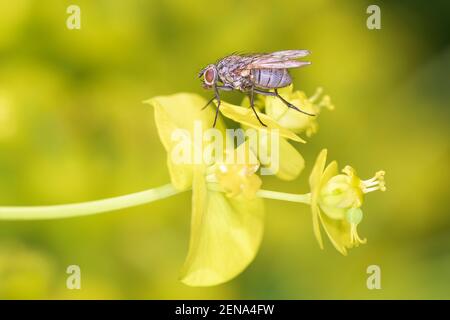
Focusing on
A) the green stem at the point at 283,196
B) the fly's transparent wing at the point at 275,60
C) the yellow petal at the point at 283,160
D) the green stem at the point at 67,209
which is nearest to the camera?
the green stem at the point at 67,209

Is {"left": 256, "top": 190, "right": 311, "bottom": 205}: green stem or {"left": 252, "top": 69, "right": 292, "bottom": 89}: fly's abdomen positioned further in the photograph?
{"left": 252, "top": 69, "right": 292, "bottom": 89}: fly's abdomen

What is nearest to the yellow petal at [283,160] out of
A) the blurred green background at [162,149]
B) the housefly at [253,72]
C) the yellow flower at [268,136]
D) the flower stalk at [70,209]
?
the yellow flower at [268,136]

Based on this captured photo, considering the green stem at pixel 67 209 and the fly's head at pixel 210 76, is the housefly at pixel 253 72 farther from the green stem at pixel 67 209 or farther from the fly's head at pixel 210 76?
the green stem at pixel 67 209

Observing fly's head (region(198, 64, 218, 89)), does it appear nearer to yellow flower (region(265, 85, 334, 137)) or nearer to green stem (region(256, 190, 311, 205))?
yellow flower (region(265, 85, 334, 137))

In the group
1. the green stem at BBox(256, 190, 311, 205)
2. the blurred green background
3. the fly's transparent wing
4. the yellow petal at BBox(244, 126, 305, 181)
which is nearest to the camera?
the green stem at BBox(256, 190, 311, 205)

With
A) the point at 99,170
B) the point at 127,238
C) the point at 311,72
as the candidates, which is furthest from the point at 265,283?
the point at 311,72

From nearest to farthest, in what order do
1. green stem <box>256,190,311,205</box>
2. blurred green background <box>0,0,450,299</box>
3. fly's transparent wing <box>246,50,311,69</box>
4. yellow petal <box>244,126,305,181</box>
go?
1. green stem <box>256,190,311,205</box>
2. fly's transparent wing <box>246,50,311,69</box>
3. yellow petal <box>244,126,305,181</box>
4. blurred green background <box>0,0,450,299</box>

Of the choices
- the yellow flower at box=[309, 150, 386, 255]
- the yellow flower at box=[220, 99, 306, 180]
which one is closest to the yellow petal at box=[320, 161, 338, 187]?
the yellow flower at box=[309, 150, 386, 255]
